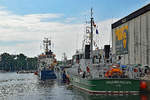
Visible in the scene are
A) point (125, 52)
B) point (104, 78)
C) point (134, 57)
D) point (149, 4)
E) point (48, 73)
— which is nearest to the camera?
point (104, 78)

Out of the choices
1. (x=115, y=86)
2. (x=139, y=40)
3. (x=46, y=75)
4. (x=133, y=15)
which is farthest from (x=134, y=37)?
(x=115, y=86)

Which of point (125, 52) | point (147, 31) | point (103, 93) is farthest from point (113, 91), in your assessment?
point (125, 52)

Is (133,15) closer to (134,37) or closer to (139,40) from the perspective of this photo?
(134,37)

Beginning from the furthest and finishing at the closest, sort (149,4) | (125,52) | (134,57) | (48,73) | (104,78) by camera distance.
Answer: (48,73) → (125,52) → (134,57) → (149,4) → (104,78)

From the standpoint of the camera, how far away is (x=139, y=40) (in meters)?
62.7

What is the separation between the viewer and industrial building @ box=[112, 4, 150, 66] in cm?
5938

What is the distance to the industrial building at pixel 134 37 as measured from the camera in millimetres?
59375

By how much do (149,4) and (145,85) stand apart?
2832cm

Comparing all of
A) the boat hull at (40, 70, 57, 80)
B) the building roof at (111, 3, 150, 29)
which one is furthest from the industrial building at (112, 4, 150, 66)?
the boat hull at (40, 70, 57, 80)

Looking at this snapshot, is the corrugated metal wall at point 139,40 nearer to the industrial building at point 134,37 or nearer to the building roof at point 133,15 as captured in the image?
the industrial building at point 134,37

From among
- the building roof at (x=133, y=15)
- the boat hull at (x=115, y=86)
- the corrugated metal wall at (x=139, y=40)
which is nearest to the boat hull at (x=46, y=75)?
the corrugated metal wall at (x=139, y=40)

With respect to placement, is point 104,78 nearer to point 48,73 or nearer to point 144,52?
point 144,52

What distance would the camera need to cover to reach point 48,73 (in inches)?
3108

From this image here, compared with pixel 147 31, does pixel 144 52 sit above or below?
below
